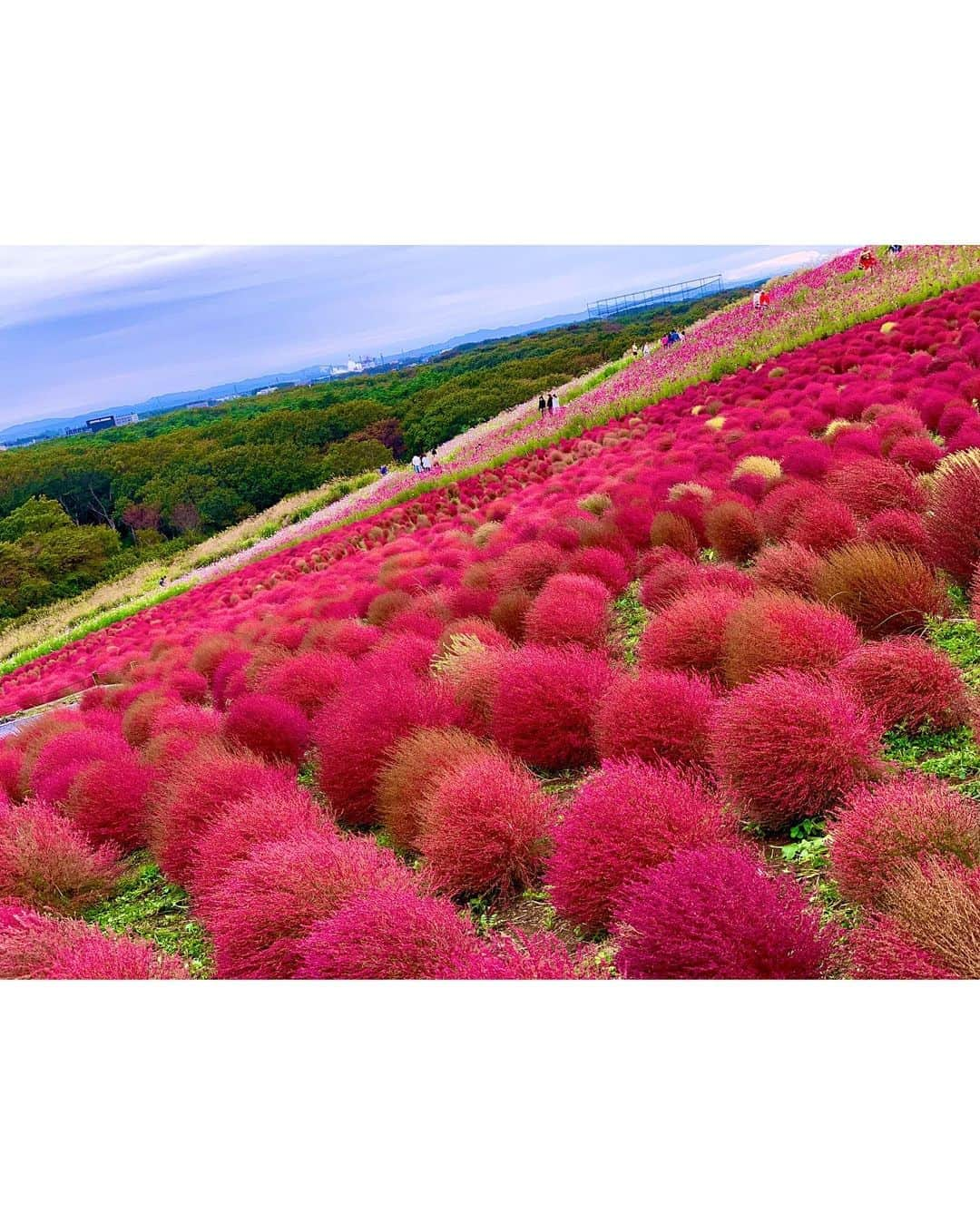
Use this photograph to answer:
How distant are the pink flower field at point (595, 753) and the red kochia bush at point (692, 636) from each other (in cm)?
1

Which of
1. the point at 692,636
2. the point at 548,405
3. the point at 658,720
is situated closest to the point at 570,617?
the point at 692,636

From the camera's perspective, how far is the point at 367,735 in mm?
3531

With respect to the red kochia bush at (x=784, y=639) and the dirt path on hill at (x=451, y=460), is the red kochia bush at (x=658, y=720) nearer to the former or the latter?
the red kochia bush at (x=784, y=639)

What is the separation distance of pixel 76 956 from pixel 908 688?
2644 mm

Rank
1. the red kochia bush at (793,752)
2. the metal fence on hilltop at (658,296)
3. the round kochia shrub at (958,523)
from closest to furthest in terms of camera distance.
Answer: the red kochia bush at (793,752)
the round kochia shrub at (958,523)
the metal fence on hilltop at (658,296)

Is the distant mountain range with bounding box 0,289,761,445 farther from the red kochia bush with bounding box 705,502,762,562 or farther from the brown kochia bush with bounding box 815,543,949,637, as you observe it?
the brown kochia bush with bounding box 815,543,949,637

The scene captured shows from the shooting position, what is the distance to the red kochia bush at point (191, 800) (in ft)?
11.2

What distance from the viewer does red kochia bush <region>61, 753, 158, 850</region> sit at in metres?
3.80

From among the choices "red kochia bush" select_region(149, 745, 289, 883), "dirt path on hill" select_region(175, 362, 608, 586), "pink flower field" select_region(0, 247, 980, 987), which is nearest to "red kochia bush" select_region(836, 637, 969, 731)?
"pink flower field" select_region(0, 247, 980, 987)

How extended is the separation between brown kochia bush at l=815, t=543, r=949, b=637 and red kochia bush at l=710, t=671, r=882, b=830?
815 millimetres

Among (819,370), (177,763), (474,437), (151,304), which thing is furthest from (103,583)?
(819,370)

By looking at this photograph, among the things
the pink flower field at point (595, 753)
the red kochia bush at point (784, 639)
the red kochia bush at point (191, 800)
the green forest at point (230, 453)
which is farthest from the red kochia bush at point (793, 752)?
the green forest at point (230, 453)

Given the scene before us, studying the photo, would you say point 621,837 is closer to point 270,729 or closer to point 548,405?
point 270,729
